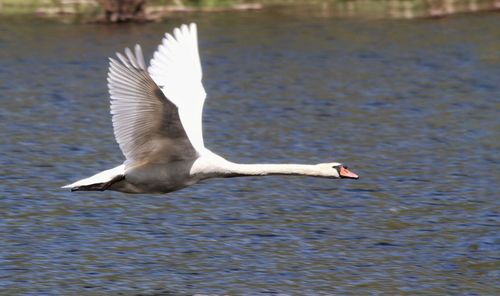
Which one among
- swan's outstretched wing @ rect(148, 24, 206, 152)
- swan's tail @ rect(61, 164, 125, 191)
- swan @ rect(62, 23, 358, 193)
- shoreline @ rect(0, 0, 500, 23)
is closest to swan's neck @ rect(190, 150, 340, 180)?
swan @ rect(62, 23, 358, 193)

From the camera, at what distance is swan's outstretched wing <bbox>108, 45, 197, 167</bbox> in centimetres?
994

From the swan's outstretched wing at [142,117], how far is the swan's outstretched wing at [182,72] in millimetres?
691

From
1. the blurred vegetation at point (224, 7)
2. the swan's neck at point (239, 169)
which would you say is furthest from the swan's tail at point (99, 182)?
the blurred vegetation at point (224, 7)

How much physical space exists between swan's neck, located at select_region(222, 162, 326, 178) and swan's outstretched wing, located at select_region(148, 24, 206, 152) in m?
0.94

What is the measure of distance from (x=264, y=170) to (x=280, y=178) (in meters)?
5.47

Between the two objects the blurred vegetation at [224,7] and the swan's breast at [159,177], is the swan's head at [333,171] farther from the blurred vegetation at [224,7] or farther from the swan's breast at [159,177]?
the blurred vegetation at [224,7]

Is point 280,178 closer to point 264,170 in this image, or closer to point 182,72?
point 182,72

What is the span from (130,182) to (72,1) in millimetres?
20531

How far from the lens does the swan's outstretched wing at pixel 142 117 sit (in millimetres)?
9938

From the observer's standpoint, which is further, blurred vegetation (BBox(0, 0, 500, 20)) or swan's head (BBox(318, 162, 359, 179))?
blurred vegetation (BBox(0, 0, 500, 20))

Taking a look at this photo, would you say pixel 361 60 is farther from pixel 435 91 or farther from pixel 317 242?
pixel 317 242

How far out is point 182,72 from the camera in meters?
11.5

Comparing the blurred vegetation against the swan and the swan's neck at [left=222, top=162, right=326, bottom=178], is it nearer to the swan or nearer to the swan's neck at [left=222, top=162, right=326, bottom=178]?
the swan

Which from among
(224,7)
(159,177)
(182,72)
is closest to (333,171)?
(159,177)
